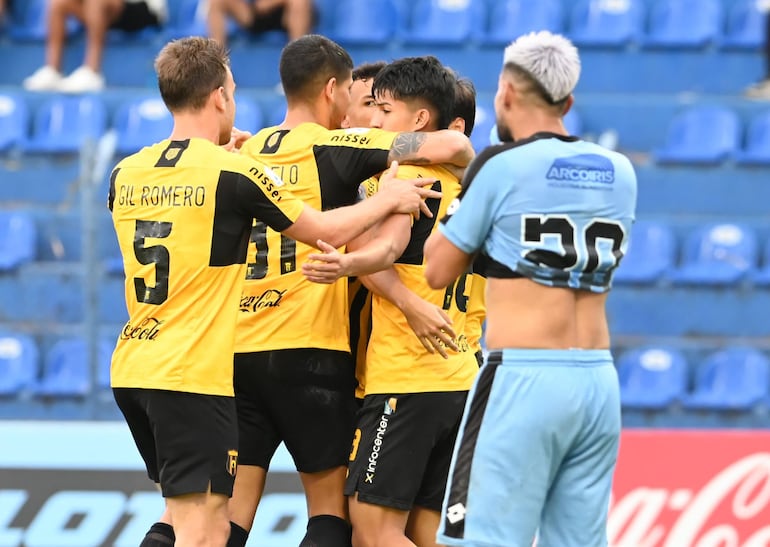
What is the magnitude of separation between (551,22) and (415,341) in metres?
7.17

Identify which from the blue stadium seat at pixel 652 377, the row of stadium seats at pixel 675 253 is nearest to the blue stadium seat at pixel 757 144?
the row of stadium seats at pixel 675 253

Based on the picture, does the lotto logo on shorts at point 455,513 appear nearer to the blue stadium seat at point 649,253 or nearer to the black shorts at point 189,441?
the black shorts at point 189,441

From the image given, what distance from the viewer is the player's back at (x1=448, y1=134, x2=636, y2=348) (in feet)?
13.6

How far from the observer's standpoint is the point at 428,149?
4984 mm

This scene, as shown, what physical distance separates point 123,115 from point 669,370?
4833 mm

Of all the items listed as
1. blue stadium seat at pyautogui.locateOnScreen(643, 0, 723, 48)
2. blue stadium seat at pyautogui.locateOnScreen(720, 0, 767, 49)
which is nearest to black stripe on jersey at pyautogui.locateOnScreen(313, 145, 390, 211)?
blue stadium seat at pyautogui.locateOnScreen(643, 0, 723, 48)

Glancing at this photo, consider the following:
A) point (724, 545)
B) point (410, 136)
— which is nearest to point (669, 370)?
point (724, 545)

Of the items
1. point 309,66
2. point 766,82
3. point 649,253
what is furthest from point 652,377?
point 309,66

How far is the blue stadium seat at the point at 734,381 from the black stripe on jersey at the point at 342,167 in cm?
503

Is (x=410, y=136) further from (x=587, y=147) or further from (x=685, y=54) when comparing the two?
(x=685, y=54)

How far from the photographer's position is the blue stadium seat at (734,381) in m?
9.38

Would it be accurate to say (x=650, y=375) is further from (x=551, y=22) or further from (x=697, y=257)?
(x=551, y=22)

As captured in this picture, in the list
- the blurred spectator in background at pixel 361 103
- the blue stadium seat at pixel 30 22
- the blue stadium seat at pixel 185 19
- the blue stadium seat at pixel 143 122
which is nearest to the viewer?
the blurred spectator in background at pixel 361 103

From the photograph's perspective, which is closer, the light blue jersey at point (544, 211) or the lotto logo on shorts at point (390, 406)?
the light blue jersey at point (544, 211)
